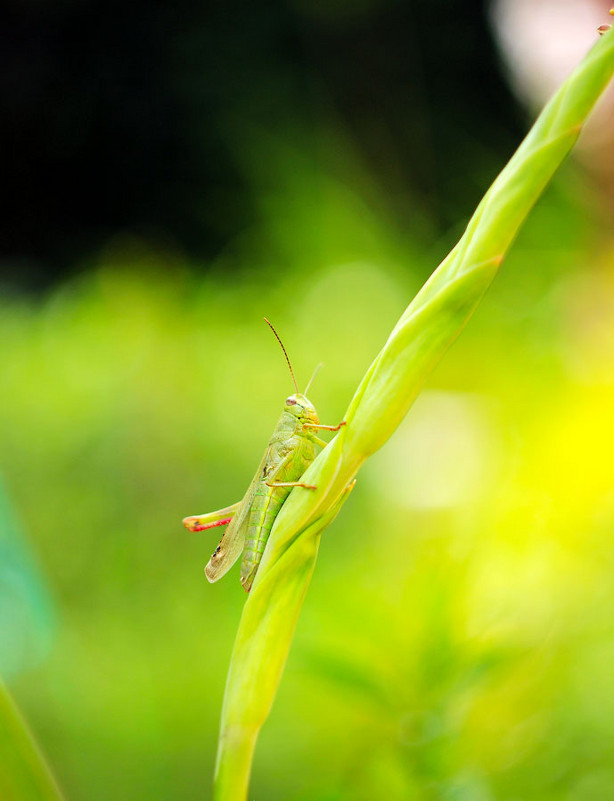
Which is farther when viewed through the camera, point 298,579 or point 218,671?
point 218,671

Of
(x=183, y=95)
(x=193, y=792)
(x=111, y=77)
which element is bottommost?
(x=193, y=792)

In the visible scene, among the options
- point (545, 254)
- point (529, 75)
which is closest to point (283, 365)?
point (545, 254)

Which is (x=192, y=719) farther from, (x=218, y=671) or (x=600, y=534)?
(x=600, y=534)

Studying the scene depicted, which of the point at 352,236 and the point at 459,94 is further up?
the point at 459,94

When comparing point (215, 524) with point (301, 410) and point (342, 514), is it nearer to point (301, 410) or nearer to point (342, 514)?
point (301, 410)

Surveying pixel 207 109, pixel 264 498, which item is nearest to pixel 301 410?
pixel 264 498

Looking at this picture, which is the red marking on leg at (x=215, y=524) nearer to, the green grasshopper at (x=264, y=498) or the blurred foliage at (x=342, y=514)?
the green grasshopper at (x=264, y=498)

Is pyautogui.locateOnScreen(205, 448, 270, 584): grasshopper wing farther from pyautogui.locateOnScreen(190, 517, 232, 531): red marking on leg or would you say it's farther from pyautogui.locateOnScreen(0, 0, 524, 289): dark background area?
pyautogui.locateOnScreen(0, 0, 524, 289): dark background area
